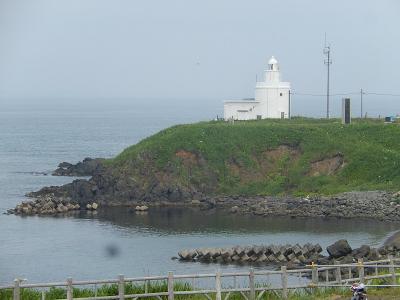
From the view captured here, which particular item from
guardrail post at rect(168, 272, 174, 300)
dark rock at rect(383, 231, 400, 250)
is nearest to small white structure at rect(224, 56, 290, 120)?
dark rock at rect(383, 231, 400, 250)

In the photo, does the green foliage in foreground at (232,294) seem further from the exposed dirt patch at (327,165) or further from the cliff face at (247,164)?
the exposed dirt patch at (327,165)

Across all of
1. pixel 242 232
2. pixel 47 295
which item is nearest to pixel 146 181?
pixel 242 232

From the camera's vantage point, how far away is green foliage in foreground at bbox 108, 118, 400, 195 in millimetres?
79463

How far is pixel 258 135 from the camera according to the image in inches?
3401

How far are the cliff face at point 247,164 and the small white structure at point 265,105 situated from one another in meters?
7.66

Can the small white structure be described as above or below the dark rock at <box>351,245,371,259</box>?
above

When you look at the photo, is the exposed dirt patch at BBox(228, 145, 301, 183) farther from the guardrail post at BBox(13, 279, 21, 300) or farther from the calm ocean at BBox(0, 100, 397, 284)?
the guardrail post at BBox(13, 279, 21, 300)

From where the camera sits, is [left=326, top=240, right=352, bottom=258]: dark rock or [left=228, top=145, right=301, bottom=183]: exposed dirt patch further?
[left=228, top=145, right=301, bottom=183]: exposed dirt patch

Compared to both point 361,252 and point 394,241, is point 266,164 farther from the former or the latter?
point 361,252

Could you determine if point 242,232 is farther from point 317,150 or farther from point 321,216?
point 317,150

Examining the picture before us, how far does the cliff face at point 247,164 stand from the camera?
79000 mm

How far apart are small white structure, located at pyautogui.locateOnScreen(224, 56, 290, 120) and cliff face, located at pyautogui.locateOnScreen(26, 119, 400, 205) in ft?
25.1

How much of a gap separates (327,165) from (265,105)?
16.4 meters

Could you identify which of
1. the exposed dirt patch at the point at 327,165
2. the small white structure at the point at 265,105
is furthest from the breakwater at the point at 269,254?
the small white structure at the point at 265,105
